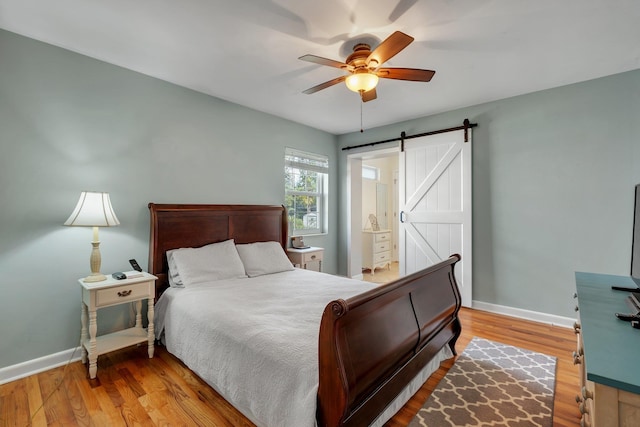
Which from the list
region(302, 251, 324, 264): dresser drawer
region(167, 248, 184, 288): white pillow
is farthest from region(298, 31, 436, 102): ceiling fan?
region(302, 251, 324, 264): dresser drawer

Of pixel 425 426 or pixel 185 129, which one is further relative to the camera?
pixel 185 129

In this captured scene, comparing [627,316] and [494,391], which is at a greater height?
[627,316]

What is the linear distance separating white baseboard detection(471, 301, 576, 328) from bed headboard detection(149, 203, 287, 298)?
275 centimetres

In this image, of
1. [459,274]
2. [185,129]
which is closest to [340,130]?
[185,129]

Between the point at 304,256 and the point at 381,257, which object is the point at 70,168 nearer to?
the point at 304,256

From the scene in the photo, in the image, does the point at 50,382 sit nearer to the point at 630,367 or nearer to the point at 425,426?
the point at 425,426

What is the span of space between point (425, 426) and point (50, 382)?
106 inches

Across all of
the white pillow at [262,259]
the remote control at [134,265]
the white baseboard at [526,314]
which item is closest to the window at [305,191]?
the white pillow at [262,259]

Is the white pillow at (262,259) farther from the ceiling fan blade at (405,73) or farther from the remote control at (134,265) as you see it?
the ceiling fan blade at (405,73)

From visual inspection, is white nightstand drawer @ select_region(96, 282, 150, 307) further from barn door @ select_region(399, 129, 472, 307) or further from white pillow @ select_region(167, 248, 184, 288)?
A: barn door @ select_region(399, 129, 472, 307)

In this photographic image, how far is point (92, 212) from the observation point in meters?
Result: 2.26

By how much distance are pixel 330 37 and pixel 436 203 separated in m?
2.69

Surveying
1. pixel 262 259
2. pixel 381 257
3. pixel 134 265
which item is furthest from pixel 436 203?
pixel 134 265

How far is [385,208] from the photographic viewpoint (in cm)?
725
